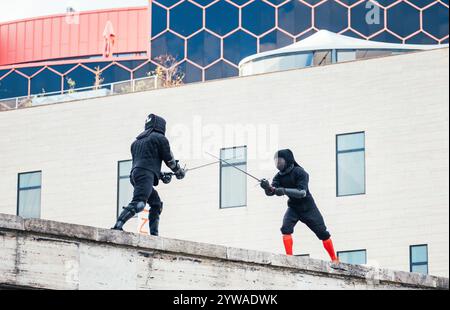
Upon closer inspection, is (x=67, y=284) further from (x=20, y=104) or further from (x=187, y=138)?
(x=20, y=104)

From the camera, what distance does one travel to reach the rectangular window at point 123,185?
143 ft

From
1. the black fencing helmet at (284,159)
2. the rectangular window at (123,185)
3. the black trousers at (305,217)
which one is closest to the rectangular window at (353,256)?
the rectangular window at (123,185)

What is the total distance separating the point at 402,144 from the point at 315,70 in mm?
3541

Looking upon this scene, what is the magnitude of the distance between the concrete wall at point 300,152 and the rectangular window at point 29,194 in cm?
21

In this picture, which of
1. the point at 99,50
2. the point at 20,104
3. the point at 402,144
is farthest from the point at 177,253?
the point at 99,50

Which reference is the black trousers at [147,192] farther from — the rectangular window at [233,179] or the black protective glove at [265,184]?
the rectangular window at [233,179]

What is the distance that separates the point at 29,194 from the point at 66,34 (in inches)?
1700

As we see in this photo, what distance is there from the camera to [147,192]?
20.8 metres

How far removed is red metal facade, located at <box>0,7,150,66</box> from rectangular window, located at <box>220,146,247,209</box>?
148ft

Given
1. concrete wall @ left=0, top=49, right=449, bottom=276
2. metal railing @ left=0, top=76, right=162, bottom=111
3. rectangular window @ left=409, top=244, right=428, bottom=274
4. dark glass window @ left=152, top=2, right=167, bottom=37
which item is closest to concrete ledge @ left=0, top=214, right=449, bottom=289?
rectangular window @ left=409, top=244, right=428, bottom=274

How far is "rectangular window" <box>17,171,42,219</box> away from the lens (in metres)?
45.5

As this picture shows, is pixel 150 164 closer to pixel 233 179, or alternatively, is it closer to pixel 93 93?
pixel 233 179

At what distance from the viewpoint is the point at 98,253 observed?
18.6 metres

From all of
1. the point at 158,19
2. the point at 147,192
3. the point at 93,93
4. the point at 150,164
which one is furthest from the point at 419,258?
the point at 158,19
